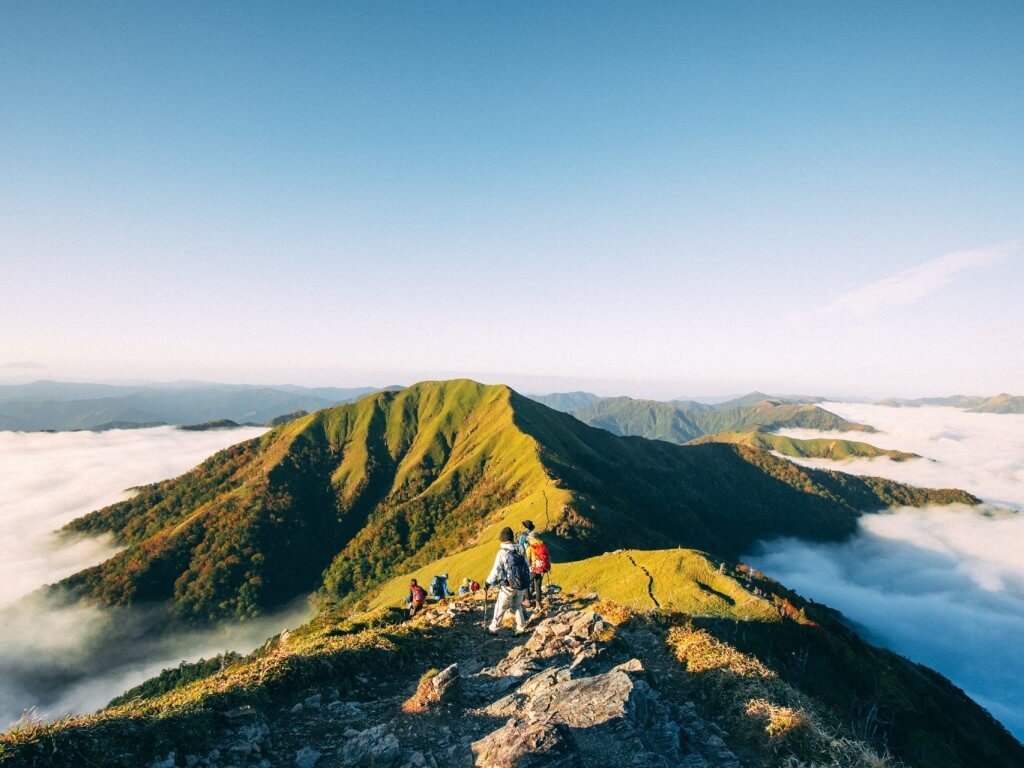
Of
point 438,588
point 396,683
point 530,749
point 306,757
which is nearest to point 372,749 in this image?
point 306,757

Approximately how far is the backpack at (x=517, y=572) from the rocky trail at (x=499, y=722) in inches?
96.7

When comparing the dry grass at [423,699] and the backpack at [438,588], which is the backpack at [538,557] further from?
the backpack at [438,588]

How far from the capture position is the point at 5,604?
6890 inches

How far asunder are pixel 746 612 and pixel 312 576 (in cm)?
17226

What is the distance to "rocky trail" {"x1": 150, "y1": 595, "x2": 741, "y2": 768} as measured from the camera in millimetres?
9344

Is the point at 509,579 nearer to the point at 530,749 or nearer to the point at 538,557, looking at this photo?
the point at 538,557

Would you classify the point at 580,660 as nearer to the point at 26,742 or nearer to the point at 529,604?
the point at 529,604

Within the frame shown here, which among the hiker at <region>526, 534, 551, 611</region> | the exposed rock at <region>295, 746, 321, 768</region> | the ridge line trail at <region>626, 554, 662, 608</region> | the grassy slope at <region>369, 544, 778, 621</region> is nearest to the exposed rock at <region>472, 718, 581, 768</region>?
the exposed rock at <region>295, 746, 321, 768</region>

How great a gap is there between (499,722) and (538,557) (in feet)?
31.2

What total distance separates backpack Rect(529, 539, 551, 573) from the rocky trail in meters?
4.94

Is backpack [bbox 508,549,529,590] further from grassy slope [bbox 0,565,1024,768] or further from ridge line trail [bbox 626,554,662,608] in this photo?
ridge line trail [bbox 626,554,662,608]

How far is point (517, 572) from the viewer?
17.7 m

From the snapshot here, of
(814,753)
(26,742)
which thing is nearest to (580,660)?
(814,753)

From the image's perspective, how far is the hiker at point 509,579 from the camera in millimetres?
17438
